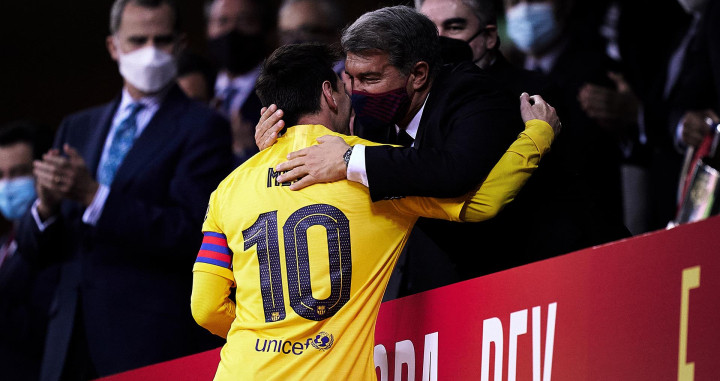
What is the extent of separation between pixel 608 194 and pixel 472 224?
125 cm

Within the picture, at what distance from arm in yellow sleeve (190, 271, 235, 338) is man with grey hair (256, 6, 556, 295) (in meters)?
0.33

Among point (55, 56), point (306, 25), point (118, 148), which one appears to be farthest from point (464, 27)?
point (55, 56)

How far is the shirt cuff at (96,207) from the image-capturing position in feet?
12.8

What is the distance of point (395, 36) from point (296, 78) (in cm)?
29

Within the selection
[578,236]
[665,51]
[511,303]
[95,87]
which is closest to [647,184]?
[665,51]

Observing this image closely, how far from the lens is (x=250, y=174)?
8.57ft

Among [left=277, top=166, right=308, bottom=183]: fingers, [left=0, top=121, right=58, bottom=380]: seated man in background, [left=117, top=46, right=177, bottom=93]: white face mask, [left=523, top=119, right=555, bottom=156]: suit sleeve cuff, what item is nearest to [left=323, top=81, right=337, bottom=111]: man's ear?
[left=277, top=166, right=308, bottom=183]: fingers

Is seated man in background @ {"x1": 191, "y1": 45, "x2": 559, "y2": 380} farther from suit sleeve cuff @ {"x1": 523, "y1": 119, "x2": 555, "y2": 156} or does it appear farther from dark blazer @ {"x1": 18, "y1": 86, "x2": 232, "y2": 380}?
dark blazer @ {"x1": 18, "y1": 86, "x2": 232, "y2": 380}

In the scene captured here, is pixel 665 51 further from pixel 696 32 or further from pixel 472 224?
pixel 472 224

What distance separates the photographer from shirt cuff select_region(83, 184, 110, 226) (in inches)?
154

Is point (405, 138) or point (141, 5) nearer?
point (405, 138)

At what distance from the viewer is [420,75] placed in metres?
2.84

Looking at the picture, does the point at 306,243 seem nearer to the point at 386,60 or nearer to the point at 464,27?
the point at 386,60

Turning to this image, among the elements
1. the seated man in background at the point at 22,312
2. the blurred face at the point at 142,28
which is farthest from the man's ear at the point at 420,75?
the seated man in background at the point at 22,312
